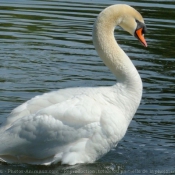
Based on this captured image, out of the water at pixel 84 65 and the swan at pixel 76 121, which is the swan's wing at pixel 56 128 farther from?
the water at pixel 84 65

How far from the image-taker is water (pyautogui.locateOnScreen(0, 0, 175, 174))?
8508 millimetres

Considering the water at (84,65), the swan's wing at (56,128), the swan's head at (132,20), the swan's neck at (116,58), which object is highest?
the swan's head at (132,20)

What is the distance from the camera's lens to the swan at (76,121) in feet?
25.3

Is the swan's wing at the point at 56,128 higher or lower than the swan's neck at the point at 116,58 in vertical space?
→ lower

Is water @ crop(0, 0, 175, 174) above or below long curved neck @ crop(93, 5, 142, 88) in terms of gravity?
below

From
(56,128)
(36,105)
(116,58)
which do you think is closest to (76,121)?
(56,128)

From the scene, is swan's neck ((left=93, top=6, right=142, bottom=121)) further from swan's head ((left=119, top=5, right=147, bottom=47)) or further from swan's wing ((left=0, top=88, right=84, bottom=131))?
swan's wing ((left=0, top=88, right=84, bottom=131))

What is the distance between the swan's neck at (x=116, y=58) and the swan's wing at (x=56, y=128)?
48 centimetres

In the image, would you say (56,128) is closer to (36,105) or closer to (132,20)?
(36,105)

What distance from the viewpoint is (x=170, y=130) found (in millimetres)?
9430

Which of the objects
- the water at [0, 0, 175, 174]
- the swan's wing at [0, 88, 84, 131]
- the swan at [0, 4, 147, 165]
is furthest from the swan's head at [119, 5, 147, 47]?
the water at [0, 0, 175, 174]

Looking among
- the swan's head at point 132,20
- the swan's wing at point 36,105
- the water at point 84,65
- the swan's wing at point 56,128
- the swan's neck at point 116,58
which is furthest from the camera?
the water at point 84,65

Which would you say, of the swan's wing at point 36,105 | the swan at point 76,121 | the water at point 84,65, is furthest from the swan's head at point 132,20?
the water at point 84,65

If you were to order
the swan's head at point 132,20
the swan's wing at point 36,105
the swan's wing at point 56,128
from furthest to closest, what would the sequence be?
1. the swan's head at point 132,20
2. the swan's wing at point 36,105
3. the swan's wing at point 56,128
